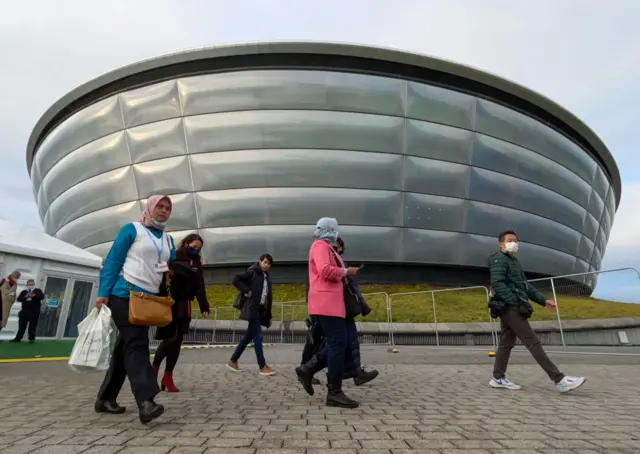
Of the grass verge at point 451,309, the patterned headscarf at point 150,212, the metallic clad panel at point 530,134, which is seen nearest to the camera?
the patterned headscarf at point 150,212

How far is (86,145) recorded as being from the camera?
2511 centimetres

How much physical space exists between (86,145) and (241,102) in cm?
1050

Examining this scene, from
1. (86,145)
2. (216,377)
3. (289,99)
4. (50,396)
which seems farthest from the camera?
(86,145)

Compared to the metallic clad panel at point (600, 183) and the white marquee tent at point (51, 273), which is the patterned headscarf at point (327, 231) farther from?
the metallic clad panel at point (600, 183)

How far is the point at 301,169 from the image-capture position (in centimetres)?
2177

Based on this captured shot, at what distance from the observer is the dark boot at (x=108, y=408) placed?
337 centimetres

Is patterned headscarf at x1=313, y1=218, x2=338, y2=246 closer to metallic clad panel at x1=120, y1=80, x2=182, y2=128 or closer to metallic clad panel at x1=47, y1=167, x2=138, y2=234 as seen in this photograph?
metallic clad panel at x1=120, y1=80, x2=182, y2=128

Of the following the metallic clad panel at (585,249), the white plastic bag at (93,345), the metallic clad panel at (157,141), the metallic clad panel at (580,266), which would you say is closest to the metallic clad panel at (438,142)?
the metallic clad panel at (580,266)

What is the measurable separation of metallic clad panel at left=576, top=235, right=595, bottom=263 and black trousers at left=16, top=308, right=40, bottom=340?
30227 millimetres

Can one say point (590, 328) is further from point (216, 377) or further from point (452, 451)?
point (452, 451)

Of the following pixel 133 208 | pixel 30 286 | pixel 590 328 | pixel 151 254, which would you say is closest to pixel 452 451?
pixel 151 254

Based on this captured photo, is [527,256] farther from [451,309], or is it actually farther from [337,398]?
[337,398]

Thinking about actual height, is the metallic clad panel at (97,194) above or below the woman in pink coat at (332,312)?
above

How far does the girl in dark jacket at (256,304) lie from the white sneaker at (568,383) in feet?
12.3
